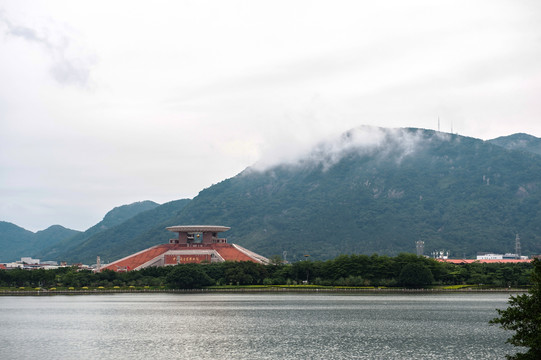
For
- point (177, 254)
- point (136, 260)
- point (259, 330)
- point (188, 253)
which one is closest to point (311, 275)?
point (188, 253)

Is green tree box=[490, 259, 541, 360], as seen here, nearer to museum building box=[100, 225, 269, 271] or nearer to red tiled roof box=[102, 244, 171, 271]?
museum building box=[100, 225, 269, 271]

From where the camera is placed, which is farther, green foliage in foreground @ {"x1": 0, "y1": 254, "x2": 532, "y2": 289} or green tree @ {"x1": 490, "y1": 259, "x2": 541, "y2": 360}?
green foliage in foreground @ {"x1": 0, "y1": 254, "x2": 532, "y2": 289}

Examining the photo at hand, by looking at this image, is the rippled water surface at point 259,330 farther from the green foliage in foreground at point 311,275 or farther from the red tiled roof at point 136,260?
the red tiled roof at point 136,260

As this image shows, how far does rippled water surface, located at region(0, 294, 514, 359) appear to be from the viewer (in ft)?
173

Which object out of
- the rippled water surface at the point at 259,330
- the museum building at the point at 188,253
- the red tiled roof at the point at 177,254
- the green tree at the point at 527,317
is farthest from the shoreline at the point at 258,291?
the green tree at the point at 527,317

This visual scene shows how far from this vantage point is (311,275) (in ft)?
447

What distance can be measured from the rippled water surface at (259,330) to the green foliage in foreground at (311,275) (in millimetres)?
24888

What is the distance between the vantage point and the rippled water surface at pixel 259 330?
173ft

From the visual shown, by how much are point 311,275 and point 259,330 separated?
70608mm

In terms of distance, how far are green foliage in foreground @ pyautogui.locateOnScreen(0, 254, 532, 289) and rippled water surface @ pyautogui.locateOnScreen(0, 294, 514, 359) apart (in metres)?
24.9

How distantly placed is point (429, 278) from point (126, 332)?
71.6 meters

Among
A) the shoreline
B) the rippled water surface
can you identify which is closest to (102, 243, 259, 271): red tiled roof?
the shoreline

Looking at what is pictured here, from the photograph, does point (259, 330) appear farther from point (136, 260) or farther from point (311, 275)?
point (136, 260)

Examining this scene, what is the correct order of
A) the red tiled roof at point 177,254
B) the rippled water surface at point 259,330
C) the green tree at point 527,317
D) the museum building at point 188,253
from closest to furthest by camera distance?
the green tree at point 527,317 → the rippled water surface at point 259,330 → the red tiled roof at point 177,254 → the museum building at point 188,253
